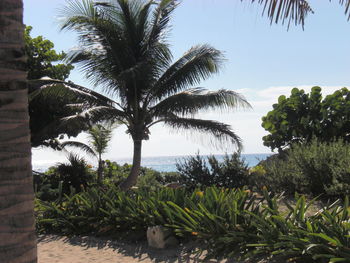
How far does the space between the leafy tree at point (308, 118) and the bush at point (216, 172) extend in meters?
5.10

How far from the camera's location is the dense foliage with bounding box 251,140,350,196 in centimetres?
899

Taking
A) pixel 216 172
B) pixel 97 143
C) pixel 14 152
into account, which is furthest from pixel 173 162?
pixel 14 152

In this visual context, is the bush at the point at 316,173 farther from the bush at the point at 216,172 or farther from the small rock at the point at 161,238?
the small rock at the point at 161,238

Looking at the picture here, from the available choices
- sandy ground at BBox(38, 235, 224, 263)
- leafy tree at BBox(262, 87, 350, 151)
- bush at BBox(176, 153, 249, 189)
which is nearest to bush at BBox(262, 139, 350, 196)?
bush at BBox(176, 153, 249, 189)

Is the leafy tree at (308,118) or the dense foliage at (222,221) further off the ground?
the leafy tree at (308,118)

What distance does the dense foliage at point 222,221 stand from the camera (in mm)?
4816

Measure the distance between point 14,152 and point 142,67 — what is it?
434 inches

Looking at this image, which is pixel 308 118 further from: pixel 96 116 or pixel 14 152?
pixel 14 152

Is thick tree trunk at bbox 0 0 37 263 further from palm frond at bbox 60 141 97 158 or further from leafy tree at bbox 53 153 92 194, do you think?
palm frond at bbox 60 141 97 158

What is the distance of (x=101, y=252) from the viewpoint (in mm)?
6738

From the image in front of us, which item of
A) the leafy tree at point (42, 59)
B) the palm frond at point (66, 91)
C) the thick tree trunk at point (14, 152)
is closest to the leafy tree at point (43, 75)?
the leafy tree at point (42, 59)

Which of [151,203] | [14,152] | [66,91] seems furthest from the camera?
[66,91]

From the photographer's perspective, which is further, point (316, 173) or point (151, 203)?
point (316, 173)

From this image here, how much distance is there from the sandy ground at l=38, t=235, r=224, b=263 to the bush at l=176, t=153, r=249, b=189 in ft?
18.0
